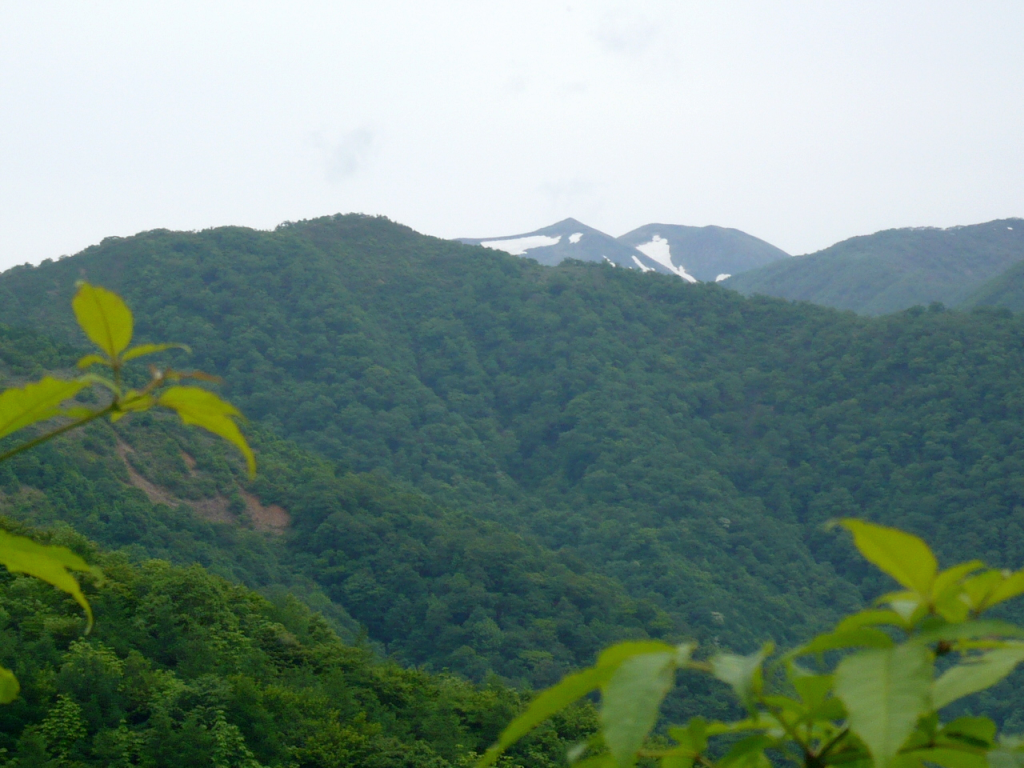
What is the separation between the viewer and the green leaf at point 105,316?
56 cm

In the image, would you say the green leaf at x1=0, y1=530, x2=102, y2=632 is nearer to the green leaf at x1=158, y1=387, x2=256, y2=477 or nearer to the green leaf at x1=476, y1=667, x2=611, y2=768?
the green leaf at x1=158, y1=387, x2=256, y2=477

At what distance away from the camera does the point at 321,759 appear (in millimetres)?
6762

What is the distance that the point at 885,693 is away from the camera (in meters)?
0.43

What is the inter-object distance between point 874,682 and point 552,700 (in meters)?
0.17

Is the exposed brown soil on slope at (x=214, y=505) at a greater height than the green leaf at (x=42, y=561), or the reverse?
the green leaf at (x=42, y=561)

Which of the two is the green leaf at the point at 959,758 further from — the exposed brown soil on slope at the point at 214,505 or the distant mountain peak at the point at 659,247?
the distant mountain peak at the point at 659,247

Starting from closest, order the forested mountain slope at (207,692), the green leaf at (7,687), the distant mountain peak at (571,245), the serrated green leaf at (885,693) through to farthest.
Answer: the serrated green leaf at (885,693) < the green leaf at (7,687) < the forested mountain slope at (207,692) < the distant mountain peak at (571,245)

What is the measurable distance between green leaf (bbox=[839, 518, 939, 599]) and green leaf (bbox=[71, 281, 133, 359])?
0.45 meters

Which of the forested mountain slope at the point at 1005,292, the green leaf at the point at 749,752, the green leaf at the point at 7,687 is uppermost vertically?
the forested mountain slope at the point at 1005,292

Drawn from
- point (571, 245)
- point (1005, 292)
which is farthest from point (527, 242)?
point (1005, 292)

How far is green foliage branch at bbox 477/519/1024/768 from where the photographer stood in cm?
43

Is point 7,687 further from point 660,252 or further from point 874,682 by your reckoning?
point 660,252

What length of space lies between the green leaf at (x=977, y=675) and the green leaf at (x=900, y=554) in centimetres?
4

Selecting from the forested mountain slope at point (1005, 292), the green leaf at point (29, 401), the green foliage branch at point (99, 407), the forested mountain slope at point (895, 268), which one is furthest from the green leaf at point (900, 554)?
the forested mountain slope at point (895, 268)
